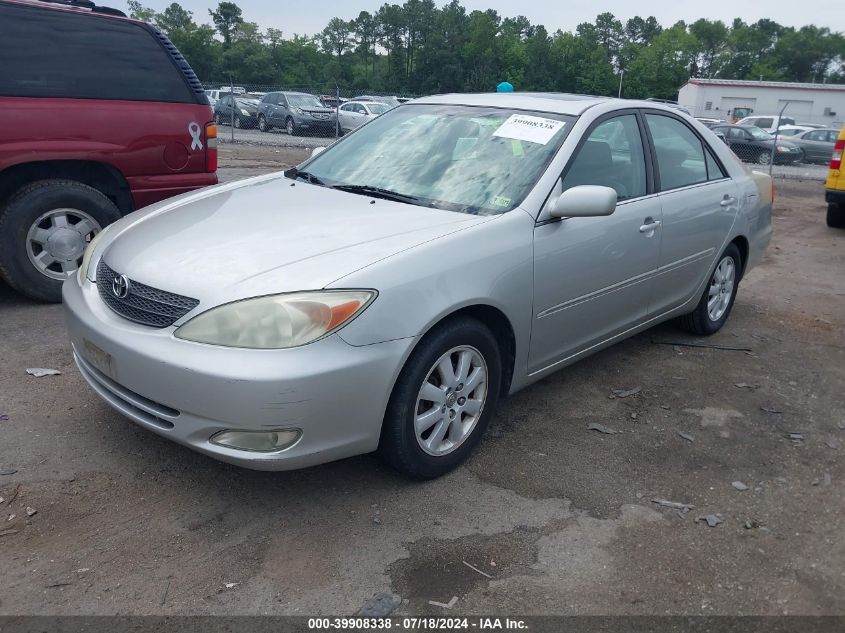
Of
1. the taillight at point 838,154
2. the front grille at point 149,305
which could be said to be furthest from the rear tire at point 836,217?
the front grille at point 149,305

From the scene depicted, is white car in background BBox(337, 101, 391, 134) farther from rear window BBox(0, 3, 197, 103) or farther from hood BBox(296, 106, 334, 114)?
rear window BBox(0, 3, 197, 103)

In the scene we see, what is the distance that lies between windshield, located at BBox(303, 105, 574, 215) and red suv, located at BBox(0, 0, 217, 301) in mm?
1707

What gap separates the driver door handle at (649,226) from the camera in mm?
4109

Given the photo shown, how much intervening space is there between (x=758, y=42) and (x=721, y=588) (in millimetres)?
120456

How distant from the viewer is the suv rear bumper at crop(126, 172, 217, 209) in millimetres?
5352

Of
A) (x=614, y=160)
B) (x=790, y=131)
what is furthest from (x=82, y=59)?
(x=790, y=131)

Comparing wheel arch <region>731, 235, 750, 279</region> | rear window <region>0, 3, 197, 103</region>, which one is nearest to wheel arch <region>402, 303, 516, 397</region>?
wheel arch <region>731, 235, 750, 279</region>

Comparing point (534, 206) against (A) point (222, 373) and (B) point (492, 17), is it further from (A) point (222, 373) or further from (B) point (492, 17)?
(B) point (492, 17)

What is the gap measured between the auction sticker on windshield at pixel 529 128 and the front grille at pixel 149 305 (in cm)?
190

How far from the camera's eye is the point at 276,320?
8.70 feet

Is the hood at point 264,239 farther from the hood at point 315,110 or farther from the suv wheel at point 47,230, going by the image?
the hood at point 315,110

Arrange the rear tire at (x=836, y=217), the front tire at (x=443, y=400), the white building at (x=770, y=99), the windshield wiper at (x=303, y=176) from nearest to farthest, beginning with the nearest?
the front tire at (x=443, y=400)
the windshield wiper at (x=303, y=176)
the rear tire at (x=836, y=217)
the white building at (x=770, y=99)

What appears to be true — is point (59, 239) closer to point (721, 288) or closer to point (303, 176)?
point (303, 176)

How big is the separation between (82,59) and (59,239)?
1.27 m
